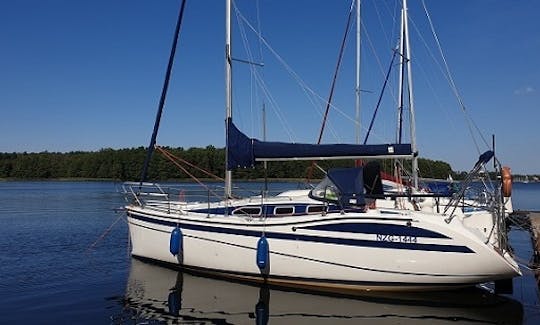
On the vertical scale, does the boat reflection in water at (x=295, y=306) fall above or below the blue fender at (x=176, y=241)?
below

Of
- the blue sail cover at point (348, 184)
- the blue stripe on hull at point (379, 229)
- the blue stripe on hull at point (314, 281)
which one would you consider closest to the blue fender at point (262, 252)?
the blue stripe on hull at point (314, 281)

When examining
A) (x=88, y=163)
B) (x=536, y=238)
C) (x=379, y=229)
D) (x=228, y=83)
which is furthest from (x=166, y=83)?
(x=88, y=163)

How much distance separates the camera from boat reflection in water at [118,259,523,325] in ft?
32.8

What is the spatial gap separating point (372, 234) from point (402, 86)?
14382mm

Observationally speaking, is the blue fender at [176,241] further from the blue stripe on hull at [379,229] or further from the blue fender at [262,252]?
the blue stripe on hull at [379,229]

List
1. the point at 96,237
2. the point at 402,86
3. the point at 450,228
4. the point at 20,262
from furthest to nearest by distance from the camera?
the point at 402,86 < the point at 96,237 < the point at 20,262 < the point at 450,228

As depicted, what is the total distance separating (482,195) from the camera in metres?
13.3

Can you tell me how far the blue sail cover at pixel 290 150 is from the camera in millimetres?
12656

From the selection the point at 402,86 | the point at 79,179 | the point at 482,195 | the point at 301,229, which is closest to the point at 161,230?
the point at 301,229

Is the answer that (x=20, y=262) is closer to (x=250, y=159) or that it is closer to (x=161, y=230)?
(x=161, y=230)

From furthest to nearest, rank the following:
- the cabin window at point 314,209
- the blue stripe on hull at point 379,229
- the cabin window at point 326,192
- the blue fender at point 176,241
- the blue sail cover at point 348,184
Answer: the blue fender at point 176,241, the cabin window at point 314,209, the cabin window at point 326,192, the blue sail cover at point 348,184, the blue stripe on hull at point 379,229

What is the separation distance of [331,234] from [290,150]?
9.22ft

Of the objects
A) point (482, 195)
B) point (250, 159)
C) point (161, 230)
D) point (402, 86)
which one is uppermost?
point (402, 86)

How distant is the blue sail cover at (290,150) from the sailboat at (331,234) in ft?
0.09
